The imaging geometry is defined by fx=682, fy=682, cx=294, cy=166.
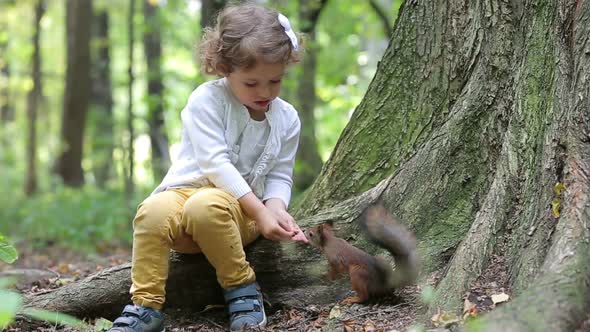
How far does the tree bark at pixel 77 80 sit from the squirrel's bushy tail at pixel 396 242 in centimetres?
1224

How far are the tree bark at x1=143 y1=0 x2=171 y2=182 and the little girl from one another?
21.0 ft

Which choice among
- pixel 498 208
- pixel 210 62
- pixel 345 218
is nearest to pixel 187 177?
pixel 210 62

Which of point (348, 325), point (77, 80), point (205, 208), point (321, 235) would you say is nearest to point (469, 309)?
point (348, 325)

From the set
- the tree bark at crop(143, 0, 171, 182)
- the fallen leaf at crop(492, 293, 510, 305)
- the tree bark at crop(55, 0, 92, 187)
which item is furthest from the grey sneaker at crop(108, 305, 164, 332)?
the tree bark at crop(55, 0, 92, 187)

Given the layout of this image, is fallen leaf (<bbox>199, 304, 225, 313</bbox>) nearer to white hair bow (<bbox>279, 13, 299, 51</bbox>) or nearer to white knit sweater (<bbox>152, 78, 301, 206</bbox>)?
white knit sweater (<bbox>152, 78, 301, 206</bbox>)

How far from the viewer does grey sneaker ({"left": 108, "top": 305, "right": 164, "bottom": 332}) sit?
305 centimetres

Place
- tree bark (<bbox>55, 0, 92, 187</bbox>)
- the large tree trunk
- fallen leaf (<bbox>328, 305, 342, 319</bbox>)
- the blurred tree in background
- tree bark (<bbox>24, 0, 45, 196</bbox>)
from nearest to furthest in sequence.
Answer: the large tree trunk, fallen leaf (<bbox>328, 305, 342, 319</bbox>), the blurred tree in background, tree bark (<bbox>55, 0, 92, 187</bbox>), tree bark (<bbox>24, 0, 45, 196</bbox>)

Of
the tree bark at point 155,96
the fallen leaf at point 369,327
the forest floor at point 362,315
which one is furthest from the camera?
the tree bark at point 155,96

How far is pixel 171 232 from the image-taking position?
3.17 meters

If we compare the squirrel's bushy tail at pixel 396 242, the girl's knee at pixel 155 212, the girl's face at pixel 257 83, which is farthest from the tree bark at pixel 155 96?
the squirrel's bushy tail at pixel 396 242

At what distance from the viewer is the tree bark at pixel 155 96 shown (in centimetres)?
1031

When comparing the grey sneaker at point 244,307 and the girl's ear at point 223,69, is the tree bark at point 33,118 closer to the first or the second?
the girl's ear at point 223,69

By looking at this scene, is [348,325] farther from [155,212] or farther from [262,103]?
[262,103]

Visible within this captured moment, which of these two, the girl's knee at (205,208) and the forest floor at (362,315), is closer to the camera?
the forest floor at (362,315)
